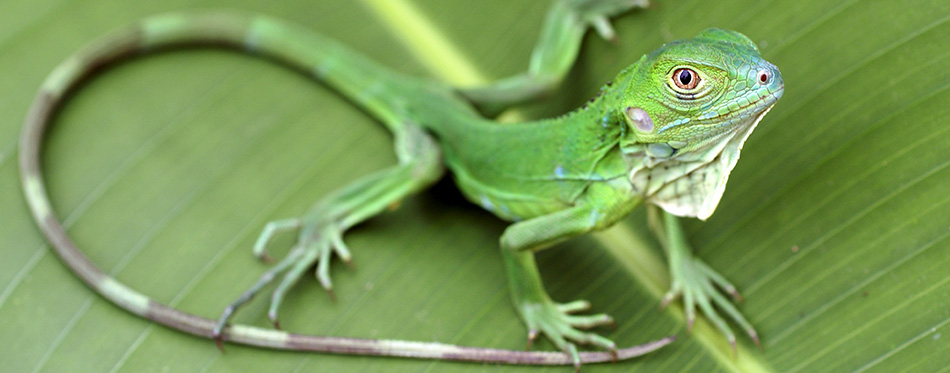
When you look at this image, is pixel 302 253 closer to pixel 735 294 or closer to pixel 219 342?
pixel 219 342

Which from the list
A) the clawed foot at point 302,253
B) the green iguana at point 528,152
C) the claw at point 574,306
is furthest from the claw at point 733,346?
the clawed foot at point 302,253

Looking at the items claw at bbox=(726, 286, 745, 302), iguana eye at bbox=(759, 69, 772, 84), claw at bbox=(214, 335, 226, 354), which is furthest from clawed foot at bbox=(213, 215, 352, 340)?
iguana eye at bbox=(759, 69, 772, 84)

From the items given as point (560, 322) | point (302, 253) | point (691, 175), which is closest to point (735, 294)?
point (691, 175)

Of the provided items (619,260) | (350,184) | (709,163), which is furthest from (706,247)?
(350,184)

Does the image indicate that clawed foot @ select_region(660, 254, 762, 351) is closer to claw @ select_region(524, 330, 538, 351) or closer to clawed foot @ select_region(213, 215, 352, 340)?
claw @ select_region(524, 330, 538, 351)

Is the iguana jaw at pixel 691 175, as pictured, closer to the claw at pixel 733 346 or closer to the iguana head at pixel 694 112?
the iguana head at pixel 694 112

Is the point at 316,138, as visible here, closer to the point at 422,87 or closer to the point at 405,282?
the point at 422,87
